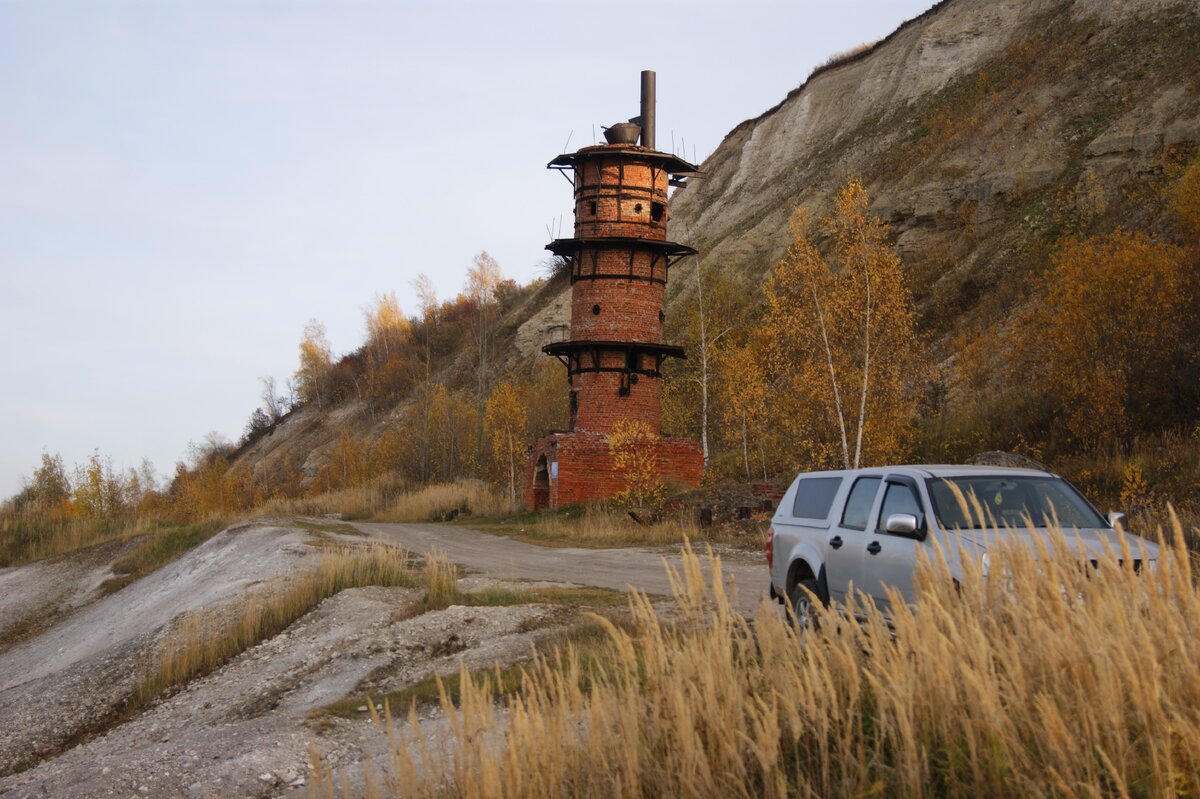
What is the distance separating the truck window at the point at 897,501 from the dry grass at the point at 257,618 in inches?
408

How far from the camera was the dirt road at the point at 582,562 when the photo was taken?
659 inches

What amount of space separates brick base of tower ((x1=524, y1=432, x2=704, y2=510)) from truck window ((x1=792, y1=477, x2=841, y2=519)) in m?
23.8

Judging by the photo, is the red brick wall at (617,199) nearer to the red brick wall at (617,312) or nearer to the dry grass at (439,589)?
the red brick wall at (617,312)

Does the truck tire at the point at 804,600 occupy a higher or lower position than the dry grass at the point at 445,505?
lower

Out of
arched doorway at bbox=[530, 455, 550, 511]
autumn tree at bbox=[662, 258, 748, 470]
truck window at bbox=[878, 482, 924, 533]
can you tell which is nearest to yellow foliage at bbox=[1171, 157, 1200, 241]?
autumn tree at bbox=[662, 258, 748, 470]

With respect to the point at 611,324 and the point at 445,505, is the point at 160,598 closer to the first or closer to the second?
the point at 611,324

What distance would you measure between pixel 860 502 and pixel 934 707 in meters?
5.07

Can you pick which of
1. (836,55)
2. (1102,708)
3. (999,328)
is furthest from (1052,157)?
(1102,708)

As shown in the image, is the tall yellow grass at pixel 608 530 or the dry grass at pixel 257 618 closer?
the dry grass at pixel 257 618

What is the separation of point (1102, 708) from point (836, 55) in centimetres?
6996

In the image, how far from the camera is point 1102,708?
3643 millimetres

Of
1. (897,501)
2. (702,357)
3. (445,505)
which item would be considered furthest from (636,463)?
(897,501)

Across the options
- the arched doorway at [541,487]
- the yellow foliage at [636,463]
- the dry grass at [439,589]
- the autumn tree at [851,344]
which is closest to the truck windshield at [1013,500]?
the dry grass at [439,589]

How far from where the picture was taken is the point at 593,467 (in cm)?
3500
